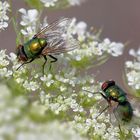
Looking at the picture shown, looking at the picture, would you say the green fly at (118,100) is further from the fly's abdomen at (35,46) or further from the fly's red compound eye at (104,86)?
the fly's abdomen at (35,46)

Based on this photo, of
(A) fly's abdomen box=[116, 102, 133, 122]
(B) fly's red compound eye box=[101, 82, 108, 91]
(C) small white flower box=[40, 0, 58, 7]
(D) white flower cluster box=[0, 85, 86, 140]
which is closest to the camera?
(D) white flower cluster box=[0, 85, 86, 140]

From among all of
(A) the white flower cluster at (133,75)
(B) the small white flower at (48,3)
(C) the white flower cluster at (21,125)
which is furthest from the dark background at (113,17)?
(C) the white flower cluster at (21,125)

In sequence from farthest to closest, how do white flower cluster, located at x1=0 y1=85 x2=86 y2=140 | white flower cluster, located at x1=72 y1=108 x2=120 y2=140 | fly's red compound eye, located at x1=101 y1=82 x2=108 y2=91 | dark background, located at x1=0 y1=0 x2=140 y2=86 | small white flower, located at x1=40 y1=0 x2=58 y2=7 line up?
dark background, located at x1=0 y1=0 x2=140 y2=86, small white flower, located at x1=40 y1=0 x2=58 y2=7, fly's red compound eye, located at x1=101 y1=82 x2=108 y2=91, white flower cluster, located at x1=72 y1=108 x2=120 y2=140, white flower cluster, located at x1=0 y1=85 x2=86 y2=140

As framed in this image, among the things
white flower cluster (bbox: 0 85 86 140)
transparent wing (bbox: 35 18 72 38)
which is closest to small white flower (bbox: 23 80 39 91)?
transparent wing (bbox: 35 18 72 38)

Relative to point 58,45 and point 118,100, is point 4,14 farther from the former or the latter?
point 118,100

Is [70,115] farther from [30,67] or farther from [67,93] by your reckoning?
[30,67]

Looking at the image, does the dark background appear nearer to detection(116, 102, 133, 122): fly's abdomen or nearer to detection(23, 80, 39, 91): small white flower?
detection(116, 102, 133, 122): fly's abdomen

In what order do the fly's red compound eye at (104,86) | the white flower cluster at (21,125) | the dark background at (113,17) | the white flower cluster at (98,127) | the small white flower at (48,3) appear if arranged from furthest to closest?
the dark background at (113,17), the small white flower at (48,3), the fly's red compound eye at (104,86), the white flower cluster at (98,127), the white flower cluster at (21,125)

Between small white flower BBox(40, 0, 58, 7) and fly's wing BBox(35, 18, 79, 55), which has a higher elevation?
small white flower BBox(40, 0, 58, 7)
